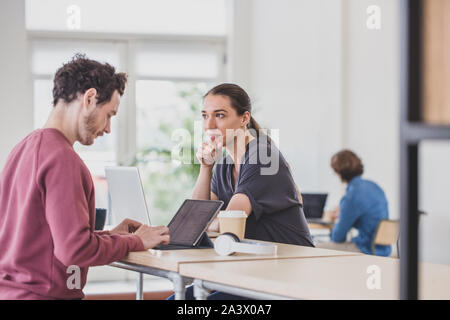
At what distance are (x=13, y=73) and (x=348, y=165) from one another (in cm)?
327

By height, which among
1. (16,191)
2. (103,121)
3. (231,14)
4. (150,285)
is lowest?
(150,285)

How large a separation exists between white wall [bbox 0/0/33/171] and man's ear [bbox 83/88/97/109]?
14.1ft

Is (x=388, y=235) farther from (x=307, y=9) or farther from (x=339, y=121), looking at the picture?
(x=307, y=9)

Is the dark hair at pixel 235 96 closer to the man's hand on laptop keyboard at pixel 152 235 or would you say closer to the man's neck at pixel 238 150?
the man's neck at pixel 238 150

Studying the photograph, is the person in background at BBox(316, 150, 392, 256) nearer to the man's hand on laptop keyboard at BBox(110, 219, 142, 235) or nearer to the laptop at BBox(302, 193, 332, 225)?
the laptop at BBox(302, 193, 332, 225)

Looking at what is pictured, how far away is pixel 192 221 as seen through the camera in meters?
2.20

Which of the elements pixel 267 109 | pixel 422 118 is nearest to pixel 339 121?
pixel 267 109

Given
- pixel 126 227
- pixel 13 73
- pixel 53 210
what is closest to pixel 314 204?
pixel 13 73

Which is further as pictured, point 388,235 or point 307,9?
point 307,9

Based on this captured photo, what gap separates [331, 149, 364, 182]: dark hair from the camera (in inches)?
185

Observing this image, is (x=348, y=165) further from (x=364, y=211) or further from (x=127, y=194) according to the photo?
(x=127, y=194)

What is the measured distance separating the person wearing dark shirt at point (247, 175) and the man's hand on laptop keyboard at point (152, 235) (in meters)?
0.29

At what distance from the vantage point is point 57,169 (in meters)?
1.71

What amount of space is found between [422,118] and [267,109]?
19.9 feet
